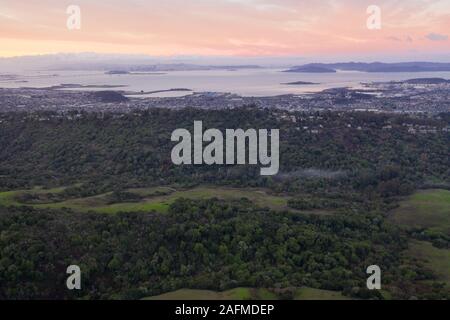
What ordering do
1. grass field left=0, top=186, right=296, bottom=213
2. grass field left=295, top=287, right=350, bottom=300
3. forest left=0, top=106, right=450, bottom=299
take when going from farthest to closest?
grass field left=0, top=186, right=296, bottom=213
forest left=0, top=106, right=450, bottom=299
grass field left=295, top=287, right=350, bottom=300

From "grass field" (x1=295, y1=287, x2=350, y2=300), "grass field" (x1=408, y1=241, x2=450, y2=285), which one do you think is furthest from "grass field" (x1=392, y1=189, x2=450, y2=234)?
"grass field" (x1=295, y1=287, x2=350, y2=300)

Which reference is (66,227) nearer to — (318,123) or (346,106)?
(318,123)

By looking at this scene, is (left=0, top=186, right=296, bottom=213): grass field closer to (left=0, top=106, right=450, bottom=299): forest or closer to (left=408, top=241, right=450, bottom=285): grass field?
(left=0, top=106, right=450, bottom=299): forest

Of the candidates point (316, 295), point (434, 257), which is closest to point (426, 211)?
point (434, 257)

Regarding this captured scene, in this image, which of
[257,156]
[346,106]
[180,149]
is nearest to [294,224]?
[257,156]

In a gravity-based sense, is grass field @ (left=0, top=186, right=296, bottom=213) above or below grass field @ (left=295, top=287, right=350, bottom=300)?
above

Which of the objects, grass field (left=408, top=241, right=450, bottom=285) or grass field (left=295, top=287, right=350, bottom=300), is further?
grass field (left=408, top=241, right=450, bottom=285)
